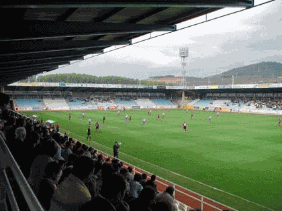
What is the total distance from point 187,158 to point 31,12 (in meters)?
13.2

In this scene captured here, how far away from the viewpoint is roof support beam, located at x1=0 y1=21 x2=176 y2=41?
5055 millimetres

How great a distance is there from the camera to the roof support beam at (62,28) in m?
5.05

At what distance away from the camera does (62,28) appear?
5941 mm

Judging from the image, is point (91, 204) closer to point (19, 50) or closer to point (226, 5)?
point (226, 5)

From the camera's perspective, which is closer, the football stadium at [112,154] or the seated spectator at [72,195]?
the seated spectator at [72,195]

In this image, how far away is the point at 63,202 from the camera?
221 cm

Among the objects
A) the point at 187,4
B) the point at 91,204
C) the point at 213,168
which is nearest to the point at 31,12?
the point at 187,4

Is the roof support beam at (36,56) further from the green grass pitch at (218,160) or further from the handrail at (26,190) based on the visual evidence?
the green grass pitch at (218,160)

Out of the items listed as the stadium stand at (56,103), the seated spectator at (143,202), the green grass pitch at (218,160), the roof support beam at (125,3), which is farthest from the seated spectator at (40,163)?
the stadium stand at (56,103)

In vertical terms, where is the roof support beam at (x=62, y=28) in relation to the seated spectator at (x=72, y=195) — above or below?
above

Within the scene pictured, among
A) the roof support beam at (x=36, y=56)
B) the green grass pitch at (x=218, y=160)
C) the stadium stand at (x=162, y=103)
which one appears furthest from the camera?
the stadium stand at (x=162, y=103)

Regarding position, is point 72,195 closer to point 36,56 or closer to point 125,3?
point 125,3

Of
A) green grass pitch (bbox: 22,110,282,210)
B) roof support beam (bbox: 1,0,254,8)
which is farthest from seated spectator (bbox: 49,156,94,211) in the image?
green grass pitch (bbox: 22,110,282,210)

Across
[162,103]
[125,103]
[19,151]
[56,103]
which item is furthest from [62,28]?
[162,103]
